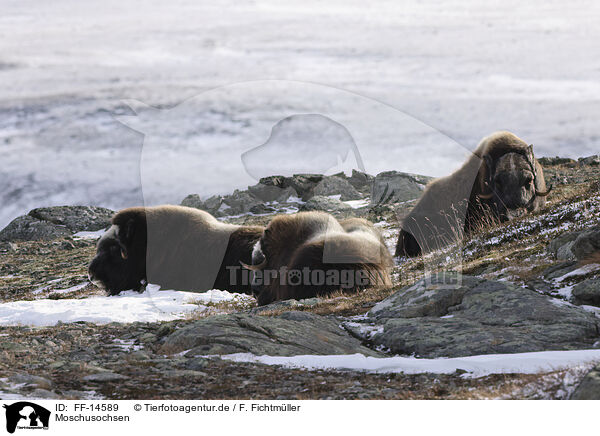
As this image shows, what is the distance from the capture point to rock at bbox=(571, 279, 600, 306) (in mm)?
8812

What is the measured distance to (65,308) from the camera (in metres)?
13.8

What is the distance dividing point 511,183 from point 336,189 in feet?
19.6

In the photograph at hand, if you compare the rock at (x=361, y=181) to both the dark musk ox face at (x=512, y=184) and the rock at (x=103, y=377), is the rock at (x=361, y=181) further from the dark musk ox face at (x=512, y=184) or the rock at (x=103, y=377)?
the rock at (x=103, y=377)

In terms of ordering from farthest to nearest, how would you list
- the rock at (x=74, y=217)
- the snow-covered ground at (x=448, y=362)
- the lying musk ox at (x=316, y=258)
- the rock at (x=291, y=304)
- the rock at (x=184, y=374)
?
the rock at (x=74, y=217), the lying musk ox at (x=316, y=258), the rock at (x=291, y=304), the rock at (x=184, y=374), the snow-covered ground at (x=448, y=362)

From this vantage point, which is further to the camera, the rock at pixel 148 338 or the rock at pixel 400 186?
the rock at pixel 400 186

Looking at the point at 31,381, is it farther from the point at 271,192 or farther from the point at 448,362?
the point at 271,192

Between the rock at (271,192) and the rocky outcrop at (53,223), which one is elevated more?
the rock at (271,192)

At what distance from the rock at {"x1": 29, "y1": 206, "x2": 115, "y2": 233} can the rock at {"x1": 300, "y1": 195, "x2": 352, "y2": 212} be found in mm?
68225

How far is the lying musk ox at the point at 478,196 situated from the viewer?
1850cm

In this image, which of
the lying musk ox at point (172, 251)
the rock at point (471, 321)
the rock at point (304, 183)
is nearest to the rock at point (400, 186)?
the rock at point (304, 183)

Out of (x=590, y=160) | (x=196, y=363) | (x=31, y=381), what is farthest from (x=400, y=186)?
(x=590, y=160)

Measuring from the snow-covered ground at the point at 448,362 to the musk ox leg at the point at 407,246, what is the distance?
46.0 feet

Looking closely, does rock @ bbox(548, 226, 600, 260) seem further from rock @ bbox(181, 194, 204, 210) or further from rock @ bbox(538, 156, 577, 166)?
rock @ bbox(538, 156, 577, 166)
